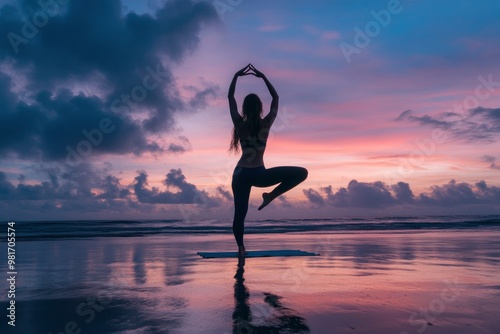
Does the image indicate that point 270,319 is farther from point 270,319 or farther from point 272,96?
point 272,96

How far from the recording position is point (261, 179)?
20.7ft

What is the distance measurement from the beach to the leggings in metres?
1.06

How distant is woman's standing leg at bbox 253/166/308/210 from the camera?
6249 millimetres

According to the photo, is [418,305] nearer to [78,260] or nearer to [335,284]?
[335,284]

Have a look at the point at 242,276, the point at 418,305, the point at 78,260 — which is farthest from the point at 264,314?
the point at 78,260

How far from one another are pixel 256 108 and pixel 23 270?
14.1 ft

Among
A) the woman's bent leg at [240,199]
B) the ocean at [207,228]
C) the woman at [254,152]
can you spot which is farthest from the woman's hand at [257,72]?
the ocean at [207,228]

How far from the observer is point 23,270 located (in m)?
6.46

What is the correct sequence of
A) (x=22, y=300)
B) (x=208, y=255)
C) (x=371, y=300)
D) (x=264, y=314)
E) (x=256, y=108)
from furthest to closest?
(x=208, y=255)
(x=256, y=108)
(x=22, y=300)
(x=371, y=300)
(x=264, y=314)

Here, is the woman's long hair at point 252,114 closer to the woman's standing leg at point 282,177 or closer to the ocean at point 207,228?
the woman's standing leg at point 282,177

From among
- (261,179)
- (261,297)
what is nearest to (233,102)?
(261,179)

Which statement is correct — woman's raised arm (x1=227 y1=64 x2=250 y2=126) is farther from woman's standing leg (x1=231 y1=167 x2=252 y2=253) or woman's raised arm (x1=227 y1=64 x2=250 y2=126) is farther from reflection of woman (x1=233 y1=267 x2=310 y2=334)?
reflection of woman (x1=233 y1=267 x2=310 y2=334)

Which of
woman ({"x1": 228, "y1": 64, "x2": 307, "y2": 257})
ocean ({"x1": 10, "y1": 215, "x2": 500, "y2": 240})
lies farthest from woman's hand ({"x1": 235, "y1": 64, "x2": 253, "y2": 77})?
ocean ({"x1": 10, "y1": 215, "x2": 500, "y2": 240})

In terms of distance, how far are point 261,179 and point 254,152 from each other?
16.3 inches
